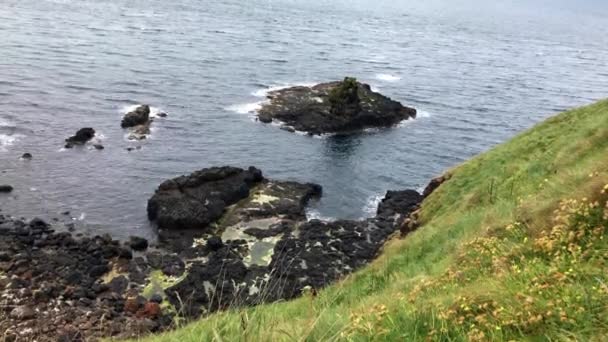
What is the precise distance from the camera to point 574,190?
12.5m

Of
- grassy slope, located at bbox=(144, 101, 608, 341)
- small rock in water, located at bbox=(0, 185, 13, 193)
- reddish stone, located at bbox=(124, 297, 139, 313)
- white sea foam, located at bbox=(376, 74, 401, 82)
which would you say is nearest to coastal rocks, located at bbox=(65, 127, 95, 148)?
small rock in water, located at bbox=(0, 185, 13, 193)

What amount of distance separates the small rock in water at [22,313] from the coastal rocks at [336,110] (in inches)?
1772

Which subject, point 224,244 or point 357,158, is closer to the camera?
point 224,244

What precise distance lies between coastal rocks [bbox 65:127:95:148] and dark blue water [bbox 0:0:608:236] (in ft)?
4.30

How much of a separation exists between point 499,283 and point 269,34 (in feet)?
443

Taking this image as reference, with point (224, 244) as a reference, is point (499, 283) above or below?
above

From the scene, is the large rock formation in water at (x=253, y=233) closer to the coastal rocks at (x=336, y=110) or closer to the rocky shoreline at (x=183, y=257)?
the rocky shoreline at (x=183, y=257)

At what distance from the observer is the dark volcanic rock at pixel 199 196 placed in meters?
45.6

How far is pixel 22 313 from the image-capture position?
106 feet

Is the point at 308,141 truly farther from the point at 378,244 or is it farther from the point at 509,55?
the point at 509,55

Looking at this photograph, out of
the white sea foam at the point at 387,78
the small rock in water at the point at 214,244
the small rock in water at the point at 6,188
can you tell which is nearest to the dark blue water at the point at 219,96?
the white sea foam at the point at 387,78

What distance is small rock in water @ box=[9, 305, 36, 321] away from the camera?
32.1 metres

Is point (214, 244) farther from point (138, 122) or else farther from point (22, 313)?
point (138, 122)

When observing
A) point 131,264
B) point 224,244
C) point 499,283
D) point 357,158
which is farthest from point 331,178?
point 499,283
